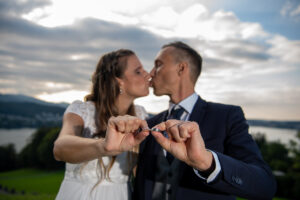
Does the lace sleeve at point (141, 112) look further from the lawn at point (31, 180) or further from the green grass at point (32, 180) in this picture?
the lawn at point (31, 180)

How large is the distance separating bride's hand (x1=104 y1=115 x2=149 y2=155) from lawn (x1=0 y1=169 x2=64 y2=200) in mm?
66843

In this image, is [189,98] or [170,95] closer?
[189,98]

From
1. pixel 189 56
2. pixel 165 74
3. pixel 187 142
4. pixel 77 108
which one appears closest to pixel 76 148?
pixel 77 108

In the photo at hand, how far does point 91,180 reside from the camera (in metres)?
3.90

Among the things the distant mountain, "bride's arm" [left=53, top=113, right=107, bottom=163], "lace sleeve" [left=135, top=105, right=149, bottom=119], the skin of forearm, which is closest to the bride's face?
"lace sleeve" [left=135, top=105, right=149, bottom=119]

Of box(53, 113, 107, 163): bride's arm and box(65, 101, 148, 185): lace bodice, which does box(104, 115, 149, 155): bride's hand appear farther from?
box(65, 101, 148, 185): lace bodice

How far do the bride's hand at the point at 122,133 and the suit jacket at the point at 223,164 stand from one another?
2.64 ft

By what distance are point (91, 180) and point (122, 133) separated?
214 cm

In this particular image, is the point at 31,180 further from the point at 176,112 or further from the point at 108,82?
the point at 176,112

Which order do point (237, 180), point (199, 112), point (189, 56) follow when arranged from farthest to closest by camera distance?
1. point (189, 56)
2. point (199, 112)
3. point (237, 180)

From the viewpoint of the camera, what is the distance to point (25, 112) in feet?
198

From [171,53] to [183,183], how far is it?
263 cm

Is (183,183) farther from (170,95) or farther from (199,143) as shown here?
(170,95)

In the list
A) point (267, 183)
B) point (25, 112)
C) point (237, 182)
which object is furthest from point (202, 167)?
point (25, 112)
